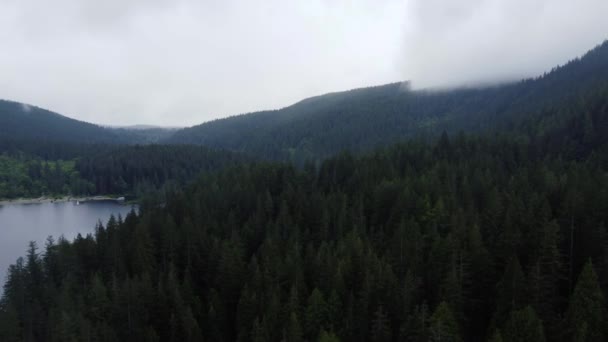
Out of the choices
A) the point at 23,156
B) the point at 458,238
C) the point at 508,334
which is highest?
the point at 23,156

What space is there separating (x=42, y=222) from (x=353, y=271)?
107 m

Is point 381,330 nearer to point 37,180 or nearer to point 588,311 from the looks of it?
point 588,311

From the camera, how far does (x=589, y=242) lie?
124 ft

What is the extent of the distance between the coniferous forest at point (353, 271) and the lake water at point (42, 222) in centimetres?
2598

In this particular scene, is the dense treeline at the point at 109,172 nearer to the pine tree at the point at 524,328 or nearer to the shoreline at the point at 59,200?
the shoreline at the point at 59,200

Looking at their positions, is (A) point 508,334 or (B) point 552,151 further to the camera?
(B) point 552,151

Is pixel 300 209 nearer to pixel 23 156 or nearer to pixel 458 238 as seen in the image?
pixel 458 238

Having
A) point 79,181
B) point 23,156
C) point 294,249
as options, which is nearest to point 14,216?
point 79,181

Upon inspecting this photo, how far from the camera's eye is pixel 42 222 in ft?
381

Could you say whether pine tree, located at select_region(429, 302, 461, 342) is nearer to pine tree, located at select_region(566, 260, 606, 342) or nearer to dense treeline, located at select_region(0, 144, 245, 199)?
pine tree, located at select_region(566, 260, 606, 342)

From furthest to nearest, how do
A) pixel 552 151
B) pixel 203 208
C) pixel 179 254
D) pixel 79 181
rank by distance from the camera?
pixel 79 181
pixel 552 151
pixel 203 208
pixel 179 254

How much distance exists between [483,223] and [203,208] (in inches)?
1678

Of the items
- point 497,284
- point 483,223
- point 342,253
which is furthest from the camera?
point 483,223

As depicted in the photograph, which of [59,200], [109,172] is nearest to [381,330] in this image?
[59,200]
